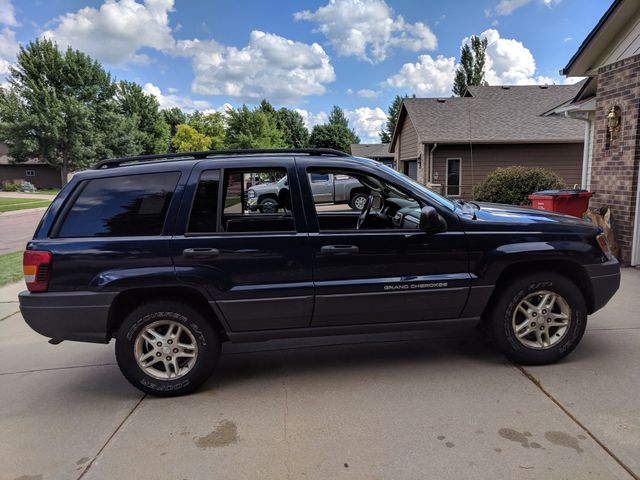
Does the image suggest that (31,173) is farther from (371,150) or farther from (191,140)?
(371,150)

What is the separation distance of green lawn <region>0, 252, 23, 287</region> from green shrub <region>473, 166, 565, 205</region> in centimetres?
1126

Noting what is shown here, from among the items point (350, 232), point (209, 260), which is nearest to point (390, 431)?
point (350, 232)

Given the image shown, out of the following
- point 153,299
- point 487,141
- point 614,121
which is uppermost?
point 487,141

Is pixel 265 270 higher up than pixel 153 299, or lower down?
higher up

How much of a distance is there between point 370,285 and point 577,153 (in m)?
19.6

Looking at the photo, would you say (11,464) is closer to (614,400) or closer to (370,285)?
(370,285)

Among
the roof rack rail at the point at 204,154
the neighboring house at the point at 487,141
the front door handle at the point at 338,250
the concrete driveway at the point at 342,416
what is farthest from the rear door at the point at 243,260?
the neighboring house at the point at 487,141

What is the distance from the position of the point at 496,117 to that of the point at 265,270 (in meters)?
20.0

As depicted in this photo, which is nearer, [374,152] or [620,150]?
[620,150]

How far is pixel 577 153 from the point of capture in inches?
779

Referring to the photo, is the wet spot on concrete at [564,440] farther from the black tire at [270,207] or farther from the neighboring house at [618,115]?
the neighboring house at [618,115]

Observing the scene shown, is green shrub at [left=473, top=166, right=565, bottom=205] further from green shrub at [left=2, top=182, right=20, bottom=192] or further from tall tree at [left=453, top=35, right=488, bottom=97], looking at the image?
green shrub at [left=2, top=182, right=20, bottom=192]

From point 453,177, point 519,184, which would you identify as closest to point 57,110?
point 453,177

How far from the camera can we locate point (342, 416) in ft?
10.9
